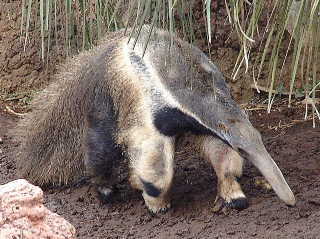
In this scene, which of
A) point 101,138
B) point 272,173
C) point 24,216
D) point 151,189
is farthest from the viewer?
point 101,138

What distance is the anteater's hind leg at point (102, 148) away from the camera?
17.7ft

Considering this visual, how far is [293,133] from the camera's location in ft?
20.3

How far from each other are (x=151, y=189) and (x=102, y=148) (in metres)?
0.54

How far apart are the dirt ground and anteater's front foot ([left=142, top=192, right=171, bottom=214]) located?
0.05 metres

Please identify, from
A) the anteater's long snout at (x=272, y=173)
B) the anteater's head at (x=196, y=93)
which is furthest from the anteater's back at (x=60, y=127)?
the anteater's long snout at (x=272, y=173)

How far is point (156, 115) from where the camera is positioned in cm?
504

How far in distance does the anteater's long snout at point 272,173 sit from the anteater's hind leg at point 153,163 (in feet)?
2.04

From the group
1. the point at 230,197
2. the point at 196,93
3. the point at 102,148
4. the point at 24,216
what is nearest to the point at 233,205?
the point at 230,197

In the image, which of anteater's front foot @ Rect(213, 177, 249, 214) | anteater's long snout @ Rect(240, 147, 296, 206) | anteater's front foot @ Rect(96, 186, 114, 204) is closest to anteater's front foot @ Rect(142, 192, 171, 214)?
anteater's front foot @ Rect(213, 177, 249, 214)

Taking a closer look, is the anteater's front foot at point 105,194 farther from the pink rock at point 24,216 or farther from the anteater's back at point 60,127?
the pink rock at point 24,216

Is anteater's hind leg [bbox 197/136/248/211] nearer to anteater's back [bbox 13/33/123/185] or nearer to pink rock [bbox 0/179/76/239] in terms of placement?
anteater's back [bbox 13/33/123/185]

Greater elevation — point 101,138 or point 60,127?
point 101,138

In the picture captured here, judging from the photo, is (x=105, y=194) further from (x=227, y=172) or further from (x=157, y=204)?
(x=227, y=172)

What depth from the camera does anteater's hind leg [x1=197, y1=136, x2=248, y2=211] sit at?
16.6ft
